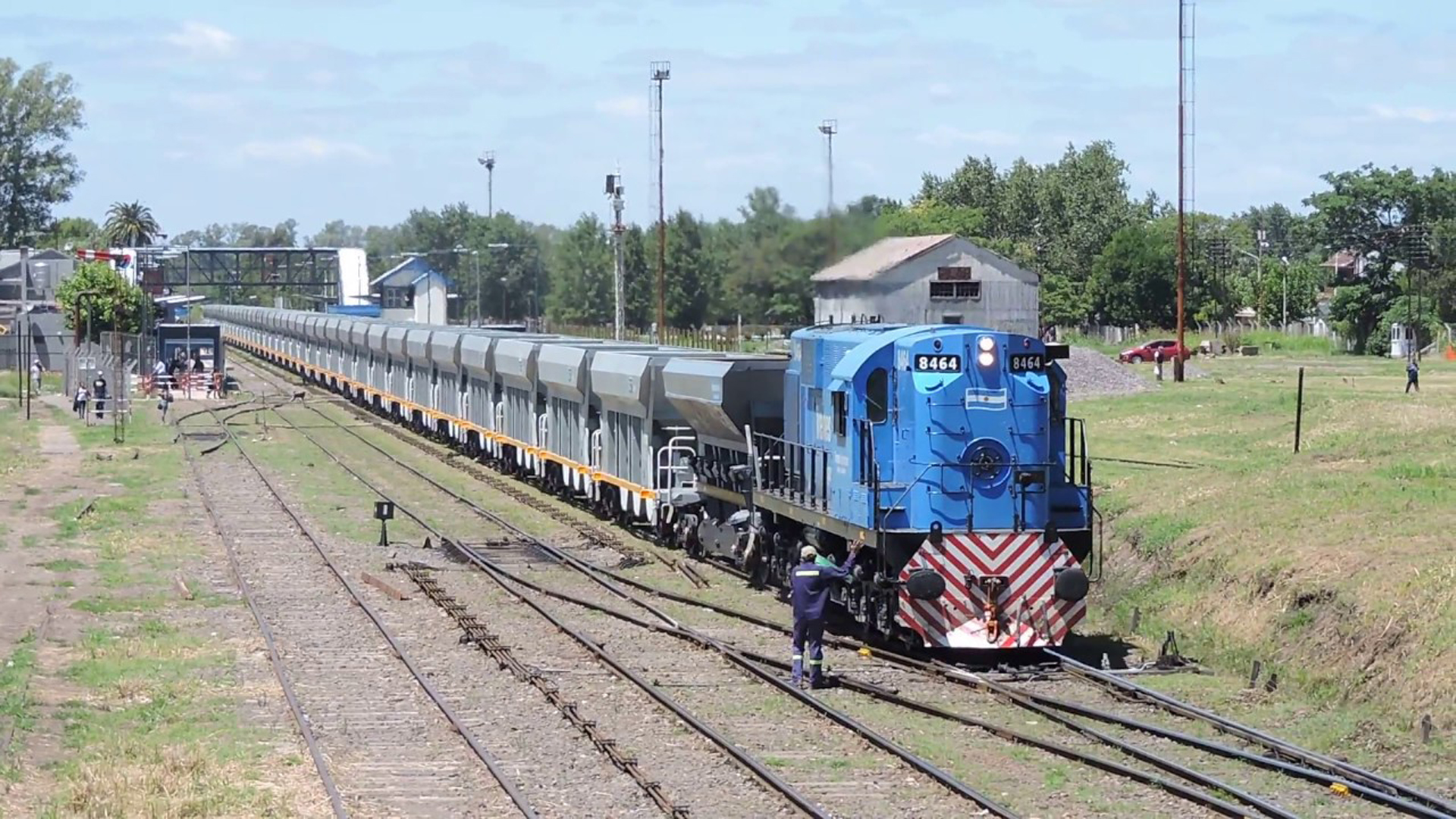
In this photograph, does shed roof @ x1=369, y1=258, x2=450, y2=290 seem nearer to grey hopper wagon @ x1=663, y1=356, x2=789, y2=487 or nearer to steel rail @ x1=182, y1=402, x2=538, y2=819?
steel rail @ x1=182, y1=402, x2=538, y2=819

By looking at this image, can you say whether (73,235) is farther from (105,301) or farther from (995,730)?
(995,730)

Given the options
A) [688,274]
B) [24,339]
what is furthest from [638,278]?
[24,339]

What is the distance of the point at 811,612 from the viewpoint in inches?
703

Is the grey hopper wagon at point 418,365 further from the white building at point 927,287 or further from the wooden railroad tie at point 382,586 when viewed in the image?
the wooden railroad tie at point 382,586

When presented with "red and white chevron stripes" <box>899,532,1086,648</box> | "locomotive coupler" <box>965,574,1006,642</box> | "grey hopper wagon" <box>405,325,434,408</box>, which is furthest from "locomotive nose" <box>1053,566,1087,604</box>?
"grey hopper wagon" <box>405,325,434,408</box>

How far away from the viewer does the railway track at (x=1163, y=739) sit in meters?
13.1

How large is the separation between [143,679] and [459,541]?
41.2 feet

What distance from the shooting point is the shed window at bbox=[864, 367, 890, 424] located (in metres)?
19.8

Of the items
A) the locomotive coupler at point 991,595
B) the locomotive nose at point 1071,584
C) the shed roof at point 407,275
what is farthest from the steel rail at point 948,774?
the shed roof at point 407,275

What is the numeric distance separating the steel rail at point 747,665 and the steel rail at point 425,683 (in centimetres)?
202

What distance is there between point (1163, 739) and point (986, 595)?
11.8 ft

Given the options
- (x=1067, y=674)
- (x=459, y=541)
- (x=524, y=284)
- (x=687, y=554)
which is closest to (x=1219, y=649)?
(x=1067, y=674)

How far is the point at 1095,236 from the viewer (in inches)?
4119

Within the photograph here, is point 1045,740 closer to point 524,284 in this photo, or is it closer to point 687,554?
point 687,554
